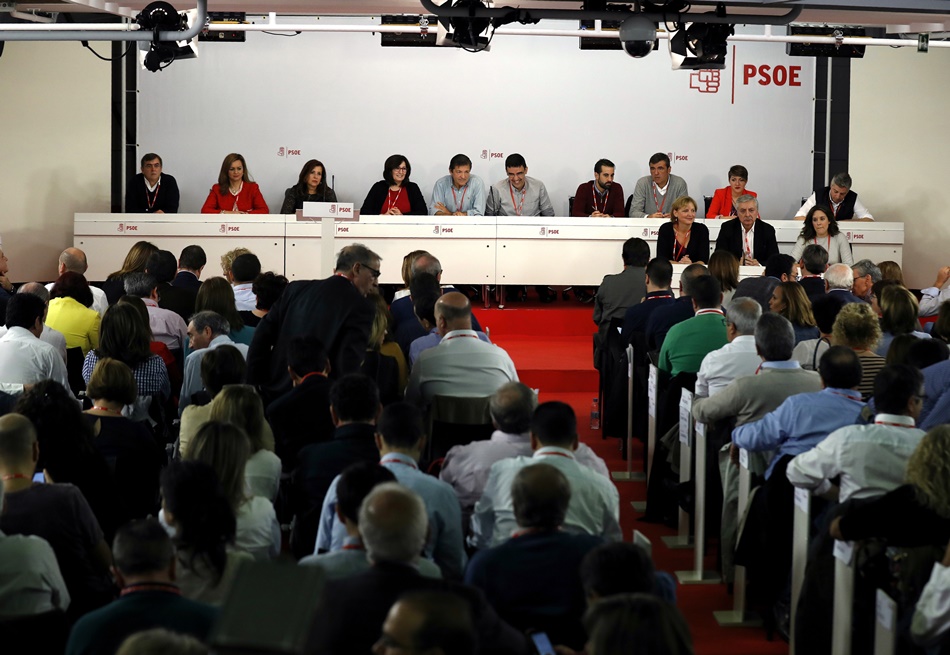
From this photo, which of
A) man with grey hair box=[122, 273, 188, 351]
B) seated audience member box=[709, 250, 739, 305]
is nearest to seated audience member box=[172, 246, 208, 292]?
man with grey hair box=[122, 273, 188, 351]

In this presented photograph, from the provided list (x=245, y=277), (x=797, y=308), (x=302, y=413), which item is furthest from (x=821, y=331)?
(x=245, y=277)

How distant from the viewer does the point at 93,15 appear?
1173 centimetres

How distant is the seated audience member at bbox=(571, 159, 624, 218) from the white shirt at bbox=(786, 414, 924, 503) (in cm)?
746

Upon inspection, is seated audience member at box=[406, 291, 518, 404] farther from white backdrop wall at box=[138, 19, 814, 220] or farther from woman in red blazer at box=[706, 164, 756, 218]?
white backdrop wall at box=[138, 19, 814, 220]

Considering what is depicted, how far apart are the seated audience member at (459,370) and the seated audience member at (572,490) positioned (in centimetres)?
128

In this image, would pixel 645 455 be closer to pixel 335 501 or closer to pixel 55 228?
Answer: pixel 335 501

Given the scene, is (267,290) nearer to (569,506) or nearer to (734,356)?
(734,356)

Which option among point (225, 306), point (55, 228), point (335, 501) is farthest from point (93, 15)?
point (335, 501)

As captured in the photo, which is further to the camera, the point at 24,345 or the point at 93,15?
the point at 93,15

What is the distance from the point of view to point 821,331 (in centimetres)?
561

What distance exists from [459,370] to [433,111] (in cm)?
761

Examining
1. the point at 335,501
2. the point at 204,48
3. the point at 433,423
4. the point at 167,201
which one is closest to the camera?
the point at 335,501

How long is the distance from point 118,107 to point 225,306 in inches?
262

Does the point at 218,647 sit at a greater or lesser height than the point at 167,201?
lesser
